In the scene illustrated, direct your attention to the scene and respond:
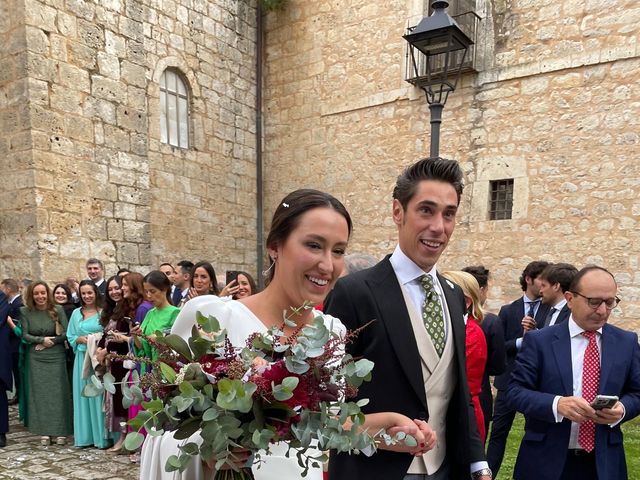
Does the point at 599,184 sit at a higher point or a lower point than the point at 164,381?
higher

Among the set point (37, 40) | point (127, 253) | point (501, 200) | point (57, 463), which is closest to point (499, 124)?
point (501, 200)

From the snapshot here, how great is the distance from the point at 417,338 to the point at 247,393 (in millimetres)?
1092

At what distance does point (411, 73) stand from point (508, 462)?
708cm

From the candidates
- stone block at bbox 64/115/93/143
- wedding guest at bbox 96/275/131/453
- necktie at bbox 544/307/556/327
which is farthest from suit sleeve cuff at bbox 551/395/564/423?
stone block at bbox 64/115/93/143

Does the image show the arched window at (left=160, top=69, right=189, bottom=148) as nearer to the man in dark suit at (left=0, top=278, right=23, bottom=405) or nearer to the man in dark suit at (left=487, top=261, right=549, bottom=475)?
the man in dark suit at (left=0, top=278, right=23, bottom=405)

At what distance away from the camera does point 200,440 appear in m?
1.29

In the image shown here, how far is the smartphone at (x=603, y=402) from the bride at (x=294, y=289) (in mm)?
1057

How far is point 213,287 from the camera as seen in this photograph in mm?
5844

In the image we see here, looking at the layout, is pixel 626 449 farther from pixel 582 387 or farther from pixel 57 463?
pixel 57 463

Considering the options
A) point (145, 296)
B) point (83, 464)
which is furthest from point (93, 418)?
point (145, 296)

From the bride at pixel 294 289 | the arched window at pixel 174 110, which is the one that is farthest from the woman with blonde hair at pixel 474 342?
the arched window at pixel 174 110

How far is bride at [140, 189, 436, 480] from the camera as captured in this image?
154cm

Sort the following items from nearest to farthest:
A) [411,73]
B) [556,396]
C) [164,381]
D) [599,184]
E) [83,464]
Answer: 1. [164,381]
2. [556,396]
3. [83,464]
4. [599,184]
5. [411,73]

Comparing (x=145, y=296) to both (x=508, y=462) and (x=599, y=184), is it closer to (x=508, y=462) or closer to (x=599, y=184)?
(x=508, y=462)
